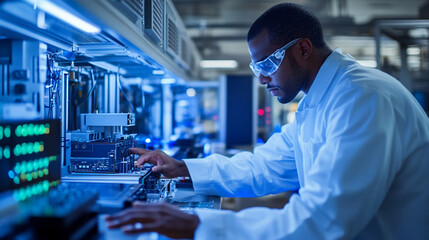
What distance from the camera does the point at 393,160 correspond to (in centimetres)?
101

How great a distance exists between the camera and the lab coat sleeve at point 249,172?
5.12 feet

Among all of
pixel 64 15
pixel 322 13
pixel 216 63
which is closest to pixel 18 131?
pixel 64 15

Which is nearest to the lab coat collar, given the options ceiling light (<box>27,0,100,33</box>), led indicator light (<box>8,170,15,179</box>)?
ceiling light (<box>27,0,100,33</box>)

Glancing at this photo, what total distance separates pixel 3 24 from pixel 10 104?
27cm

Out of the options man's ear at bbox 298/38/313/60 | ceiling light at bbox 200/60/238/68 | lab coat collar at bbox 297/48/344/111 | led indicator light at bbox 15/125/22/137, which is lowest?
led indicator light at bbox 15/125/22/137

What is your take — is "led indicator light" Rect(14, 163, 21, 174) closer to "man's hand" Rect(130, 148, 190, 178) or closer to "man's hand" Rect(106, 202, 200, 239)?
"man's hand" Rect(106, 202, 200, 239)

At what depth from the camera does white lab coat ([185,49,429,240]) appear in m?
0.92

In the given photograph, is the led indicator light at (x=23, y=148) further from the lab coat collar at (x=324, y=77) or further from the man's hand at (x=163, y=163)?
the lab coat collar at (x=324, y=77)

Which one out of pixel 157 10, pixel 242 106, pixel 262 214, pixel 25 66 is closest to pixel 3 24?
pixel 25 66

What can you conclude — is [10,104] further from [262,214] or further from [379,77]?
[379,77]

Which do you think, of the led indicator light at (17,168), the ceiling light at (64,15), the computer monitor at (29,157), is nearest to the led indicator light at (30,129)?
the computer monitor at (29,157)

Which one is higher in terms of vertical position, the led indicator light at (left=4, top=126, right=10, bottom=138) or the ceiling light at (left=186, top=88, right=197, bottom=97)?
the ceiling light at (left=186, top=88, right=197, bottom=97)

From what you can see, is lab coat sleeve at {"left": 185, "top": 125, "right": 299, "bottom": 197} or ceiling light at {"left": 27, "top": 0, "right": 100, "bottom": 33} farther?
lab coat sleeve at {"left": 185, "top": 125, "right": 299, "bottom": 197}

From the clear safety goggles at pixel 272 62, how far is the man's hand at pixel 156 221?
0.78m
